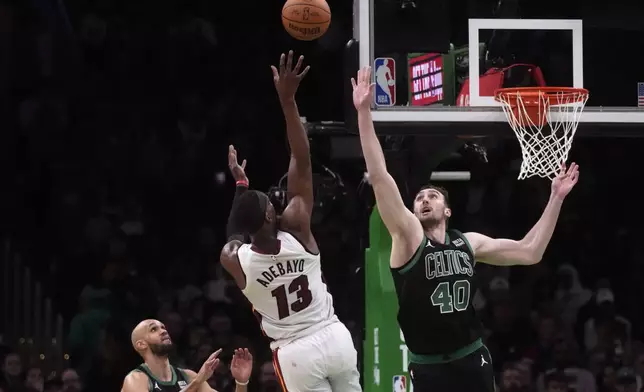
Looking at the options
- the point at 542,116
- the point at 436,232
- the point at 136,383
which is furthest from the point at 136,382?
the point at 542,116

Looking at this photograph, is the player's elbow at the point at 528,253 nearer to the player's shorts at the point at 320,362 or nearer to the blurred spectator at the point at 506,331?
the player's shorts at the point at 320,362

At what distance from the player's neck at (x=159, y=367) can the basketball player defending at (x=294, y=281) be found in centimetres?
185

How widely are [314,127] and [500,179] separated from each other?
3931mm

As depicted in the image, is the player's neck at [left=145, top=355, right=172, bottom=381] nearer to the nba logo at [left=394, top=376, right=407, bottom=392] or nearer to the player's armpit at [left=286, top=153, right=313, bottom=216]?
the nba logo at [left=394, top=376, right=407, bottom=392]

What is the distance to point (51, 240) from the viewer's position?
11.2 metres

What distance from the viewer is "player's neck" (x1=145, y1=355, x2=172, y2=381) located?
24.3ft

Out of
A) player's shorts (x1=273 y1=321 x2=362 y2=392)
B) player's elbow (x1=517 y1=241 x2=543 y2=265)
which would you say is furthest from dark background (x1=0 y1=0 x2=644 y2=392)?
player's elbow (x1=517 y1=241 x2=543 y2=265)

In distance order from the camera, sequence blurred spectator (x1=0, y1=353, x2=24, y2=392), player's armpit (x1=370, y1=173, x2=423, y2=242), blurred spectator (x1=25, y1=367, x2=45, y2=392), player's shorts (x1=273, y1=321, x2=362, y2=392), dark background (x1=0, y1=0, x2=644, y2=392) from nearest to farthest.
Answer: player's armpit (x1=370, y1=173, x2=423, y2=242), player's shorts (x1=273, y1=321, x2=362, y2=392), blurred spectator (x1=25, y1=367, x2=45, y2=392), blurred spectator (x1=0, y1=353, x2=24, y2=392), dark background (x1=0, y1=0, x2=644, y2=392)

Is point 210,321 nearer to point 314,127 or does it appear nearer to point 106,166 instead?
point 106,166

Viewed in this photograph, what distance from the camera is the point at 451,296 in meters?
5.23

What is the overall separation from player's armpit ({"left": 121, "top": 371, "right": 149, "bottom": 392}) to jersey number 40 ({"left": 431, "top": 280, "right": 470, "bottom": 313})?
2790 millimetres

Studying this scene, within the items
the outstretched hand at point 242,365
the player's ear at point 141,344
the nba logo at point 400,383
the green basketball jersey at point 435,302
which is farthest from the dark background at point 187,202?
the green basketball jersey at point 435,302

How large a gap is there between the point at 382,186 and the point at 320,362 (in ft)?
3.63

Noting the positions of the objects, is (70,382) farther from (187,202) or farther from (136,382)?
(187,202)
